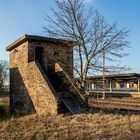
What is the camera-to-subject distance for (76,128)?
10.3 metres

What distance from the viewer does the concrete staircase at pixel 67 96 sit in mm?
13906

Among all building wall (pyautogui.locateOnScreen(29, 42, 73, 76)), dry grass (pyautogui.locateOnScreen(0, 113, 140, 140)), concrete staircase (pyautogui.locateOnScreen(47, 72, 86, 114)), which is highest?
building wall (pyautogui.locateOnScreen(29, 42, 73, 76))

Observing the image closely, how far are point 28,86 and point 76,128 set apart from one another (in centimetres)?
776

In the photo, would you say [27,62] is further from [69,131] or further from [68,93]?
[69,131]

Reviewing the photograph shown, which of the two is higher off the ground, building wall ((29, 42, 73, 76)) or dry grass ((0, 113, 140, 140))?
building wall ((29, 42, 73, 76))

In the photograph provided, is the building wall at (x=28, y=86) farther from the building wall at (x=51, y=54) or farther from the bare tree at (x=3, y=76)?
the bare tree at (x=3, y=76)

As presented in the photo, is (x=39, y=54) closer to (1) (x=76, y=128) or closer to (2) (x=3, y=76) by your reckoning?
(1) (x=76, y=128)

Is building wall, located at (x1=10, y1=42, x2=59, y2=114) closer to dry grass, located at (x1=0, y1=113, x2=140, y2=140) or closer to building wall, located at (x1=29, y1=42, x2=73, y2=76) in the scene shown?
building wall, located at (x1=29, y1=42, x2=73, y2=76)

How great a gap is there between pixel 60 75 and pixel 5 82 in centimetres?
3662

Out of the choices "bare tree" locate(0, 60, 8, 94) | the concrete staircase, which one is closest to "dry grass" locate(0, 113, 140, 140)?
the concrete staircase

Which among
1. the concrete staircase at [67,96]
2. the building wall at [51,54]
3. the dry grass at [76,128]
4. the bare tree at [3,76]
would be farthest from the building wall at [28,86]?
the bare tree at [3,76]

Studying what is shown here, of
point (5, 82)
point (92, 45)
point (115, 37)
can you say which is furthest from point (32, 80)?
point (5, 82)

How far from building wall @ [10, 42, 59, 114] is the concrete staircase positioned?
31.4 inches

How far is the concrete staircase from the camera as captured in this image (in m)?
13.9
